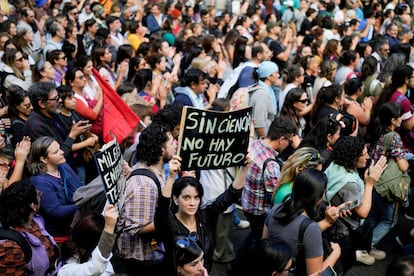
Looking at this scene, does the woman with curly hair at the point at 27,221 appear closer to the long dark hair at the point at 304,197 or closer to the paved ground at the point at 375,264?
the long dark hair at the point at 304,197

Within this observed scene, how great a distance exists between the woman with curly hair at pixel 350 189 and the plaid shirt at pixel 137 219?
1414 millimetres

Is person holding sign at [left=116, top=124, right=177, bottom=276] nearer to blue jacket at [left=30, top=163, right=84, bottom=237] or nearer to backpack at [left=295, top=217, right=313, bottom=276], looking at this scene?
blue jacket at [left=30, top=163, right=84, bottom=237]

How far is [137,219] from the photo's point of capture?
3.83 m

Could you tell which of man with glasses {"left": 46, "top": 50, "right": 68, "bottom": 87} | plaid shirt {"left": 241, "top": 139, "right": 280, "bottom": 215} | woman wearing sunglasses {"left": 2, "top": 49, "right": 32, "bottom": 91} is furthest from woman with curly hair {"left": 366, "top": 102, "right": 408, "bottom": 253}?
woman wearing sunglasses {"left": 2, "top": 49, "right": 32, "bottom": 91}

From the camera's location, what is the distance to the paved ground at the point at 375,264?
548cm

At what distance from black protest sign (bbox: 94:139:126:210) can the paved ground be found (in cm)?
189

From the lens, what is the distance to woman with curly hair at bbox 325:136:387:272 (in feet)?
13.9

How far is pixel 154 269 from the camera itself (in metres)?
3.96

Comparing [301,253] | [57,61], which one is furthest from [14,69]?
[301,253]

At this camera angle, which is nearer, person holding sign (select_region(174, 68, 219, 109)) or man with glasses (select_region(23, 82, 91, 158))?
man with glasses (select_region(23, 82, 91, 158))

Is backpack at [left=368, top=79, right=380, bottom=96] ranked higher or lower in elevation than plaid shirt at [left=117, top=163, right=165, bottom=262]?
lower

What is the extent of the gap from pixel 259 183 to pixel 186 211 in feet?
3.75

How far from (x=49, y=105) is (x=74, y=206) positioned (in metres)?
1.48

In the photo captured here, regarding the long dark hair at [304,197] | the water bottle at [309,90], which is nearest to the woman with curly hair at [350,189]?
the long dark hair at [304,197]
